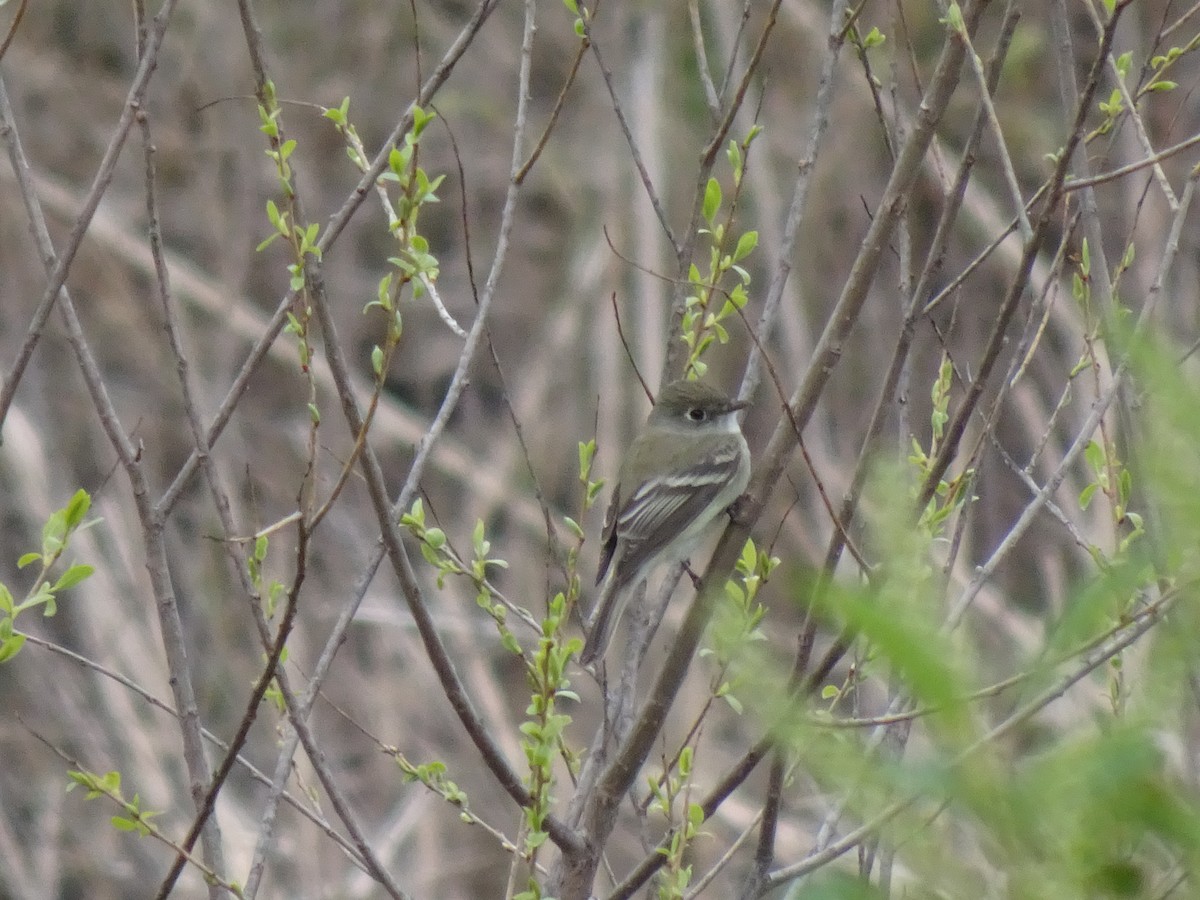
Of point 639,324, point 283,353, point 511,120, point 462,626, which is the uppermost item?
point 511,120

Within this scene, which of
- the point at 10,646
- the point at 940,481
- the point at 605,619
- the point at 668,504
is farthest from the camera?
the point at 668,504

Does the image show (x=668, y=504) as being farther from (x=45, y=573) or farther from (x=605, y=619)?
(x=45, y=573)

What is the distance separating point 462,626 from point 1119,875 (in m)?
6.13

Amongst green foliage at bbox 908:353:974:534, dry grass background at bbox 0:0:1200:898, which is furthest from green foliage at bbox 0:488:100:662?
dry grass background at bbox 0:0:1200:898

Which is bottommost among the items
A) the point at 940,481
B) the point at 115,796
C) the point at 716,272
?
the point at 115,796

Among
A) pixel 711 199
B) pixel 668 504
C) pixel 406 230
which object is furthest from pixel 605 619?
pixel 406 230

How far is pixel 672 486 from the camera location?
4488mm

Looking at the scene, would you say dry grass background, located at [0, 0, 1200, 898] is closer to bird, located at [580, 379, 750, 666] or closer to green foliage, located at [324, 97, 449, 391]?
bird, located at [580, 379, 750, 666]

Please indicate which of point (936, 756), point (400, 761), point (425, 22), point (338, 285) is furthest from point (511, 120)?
point (936, 756)

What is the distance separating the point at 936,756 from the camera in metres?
0.92

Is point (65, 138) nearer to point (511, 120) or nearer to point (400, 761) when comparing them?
point (511, 120)

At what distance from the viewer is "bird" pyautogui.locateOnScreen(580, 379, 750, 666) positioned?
158 inches

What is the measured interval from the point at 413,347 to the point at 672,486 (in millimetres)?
4058

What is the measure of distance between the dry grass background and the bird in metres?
1.80
